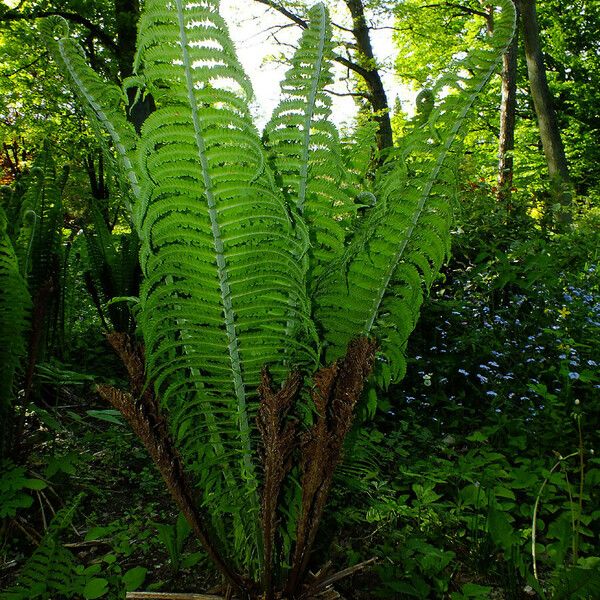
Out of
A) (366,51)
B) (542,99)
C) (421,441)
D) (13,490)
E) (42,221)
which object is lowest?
(421,441)

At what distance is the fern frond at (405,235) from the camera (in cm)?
99

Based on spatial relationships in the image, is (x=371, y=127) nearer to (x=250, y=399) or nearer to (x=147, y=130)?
(x=147, y=130)

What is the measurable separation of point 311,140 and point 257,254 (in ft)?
0.83

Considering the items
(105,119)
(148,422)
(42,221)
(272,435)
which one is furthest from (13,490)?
(42,221)

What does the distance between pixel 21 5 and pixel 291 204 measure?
773 centimetres

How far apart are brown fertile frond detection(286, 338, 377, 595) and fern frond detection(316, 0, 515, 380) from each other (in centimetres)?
17

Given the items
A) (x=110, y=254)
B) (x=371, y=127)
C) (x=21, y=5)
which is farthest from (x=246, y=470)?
(x=21, y=5)

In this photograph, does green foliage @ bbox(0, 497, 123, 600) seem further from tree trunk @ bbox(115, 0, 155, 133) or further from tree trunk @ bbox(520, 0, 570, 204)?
tree trunk @ bbox(520, 0, 570, 204)

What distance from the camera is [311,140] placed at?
103 cm

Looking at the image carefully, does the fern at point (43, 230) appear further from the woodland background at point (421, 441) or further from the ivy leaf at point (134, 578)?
the ivy leaf at point (134, 578)

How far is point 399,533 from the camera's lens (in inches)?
59.0

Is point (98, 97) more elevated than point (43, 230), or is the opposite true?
point (98, 97)

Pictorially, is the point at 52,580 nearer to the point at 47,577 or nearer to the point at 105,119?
the point at 47,577

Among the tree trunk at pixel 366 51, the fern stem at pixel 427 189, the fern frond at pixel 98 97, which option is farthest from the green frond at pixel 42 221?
the tree trunk at pixel 366 51
